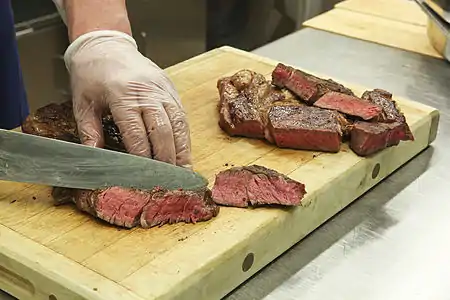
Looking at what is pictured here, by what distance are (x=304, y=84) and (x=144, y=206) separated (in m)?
0.57

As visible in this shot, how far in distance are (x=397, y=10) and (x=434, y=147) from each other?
0.94 m

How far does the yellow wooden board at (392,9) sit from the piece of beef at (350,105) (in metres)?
0.95

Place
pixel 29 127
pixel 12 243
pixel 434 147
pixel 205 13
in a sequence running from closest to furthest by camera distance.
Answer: pixel 12 243, pixel 29 127, pixel 434 147, pixel 205 13

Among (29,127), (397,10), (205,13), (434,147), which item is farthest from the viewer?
(205,13)

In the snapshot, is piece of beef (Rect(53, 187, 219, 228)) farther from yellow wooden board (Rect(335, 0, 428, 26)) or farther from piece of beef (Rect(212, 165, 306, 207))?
yellow wooden board (Rect(335, 0, 428, 26))

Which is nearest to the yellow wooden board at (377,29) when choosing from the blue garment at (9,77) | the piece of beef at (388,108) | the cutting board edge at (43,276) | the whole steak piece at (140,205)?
the piece of beef at (388,108)

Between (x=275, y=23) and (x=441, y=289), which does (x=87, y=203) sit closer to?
(x=441, y=289)

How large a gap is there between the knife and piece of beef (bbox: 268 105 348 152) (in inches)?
13.6

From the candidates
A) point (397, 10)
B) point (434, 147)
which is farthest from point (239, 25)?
point (434, 147)

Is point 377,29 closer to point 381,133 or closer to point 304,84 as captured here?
point 304,84

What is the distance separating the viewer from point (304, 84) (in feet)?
5.49

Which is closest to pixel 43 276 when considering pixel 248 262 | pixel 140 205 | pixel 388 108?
pixel 140 205

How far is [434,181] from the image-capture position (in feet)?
5.19

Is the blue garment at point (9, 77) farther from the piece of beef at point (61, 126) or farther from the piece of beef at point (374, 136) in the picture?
the piece of beef at point (374, 136)
